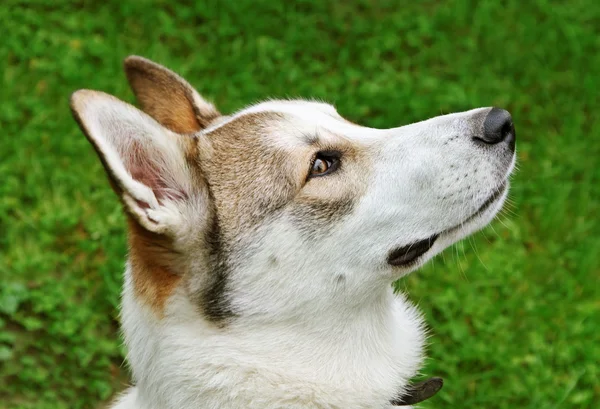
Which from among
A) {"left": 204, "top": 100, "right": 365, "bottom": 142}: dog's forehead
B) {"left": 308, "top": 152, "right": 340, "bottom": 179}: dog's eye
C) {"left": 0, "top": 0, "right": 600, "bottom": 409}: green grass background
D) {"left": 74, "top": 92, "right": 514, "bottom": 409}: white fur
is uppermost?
{"left": 204, "top": 100, "right": 365, "bottom": 142}: dog's forehead

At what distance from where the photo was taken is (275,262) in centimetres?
310

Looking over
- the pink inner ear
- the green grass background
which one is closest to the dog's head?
the pink inner ear

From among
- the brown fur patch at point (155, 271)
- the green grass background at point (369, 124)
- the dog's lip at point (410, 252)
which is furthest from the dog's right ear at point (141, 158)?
the green grass background at point (369, 124)

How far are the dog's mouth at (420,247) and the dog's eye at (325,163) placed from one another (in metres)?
0.44

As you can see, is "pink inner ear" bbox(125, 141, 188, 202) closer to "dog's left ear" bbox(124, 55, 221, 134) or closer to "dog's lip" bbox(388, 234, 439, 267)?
"dog's left ear" bbox(124, 55, 221, 134)

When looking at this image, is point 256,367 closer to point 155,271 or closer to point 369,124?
point 155,271

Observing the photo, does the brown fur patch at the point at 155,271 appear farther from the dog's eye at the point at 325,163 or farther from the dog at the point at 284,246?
the dog's eye at the point at 325,163

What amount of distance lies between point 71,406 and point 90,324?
512 millimetres

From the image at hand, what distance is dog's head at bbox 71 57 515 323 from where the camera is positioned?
310 cm

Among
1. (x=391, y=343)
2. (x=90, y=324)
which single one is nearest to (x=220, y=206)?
(x=391, y=343)

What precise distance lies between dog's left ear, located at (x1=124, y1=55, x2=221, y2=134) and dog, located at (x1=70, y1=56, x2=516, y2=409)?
Answer: 1.47 ft

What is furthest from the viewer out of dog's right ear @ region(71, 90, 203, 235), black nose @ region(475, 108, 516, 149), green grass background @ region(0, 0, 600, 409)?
green grass background @ region(0, 0, 600, 409)

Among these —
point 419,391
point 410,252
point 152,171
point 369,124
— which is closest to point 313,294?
point 410,252

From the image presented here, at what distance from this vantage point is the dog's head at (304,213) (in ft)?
10.2
